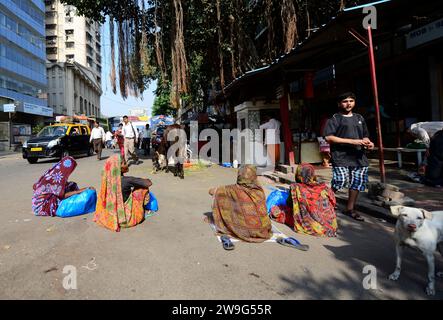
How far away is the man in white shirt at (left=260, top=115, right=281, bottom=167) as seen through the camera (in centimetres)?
989

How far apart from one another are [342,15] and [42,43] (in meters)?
45.8

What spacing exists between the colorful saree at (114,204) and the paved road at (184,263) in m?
0.14

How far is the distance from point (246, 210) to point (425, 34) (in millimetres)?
7756

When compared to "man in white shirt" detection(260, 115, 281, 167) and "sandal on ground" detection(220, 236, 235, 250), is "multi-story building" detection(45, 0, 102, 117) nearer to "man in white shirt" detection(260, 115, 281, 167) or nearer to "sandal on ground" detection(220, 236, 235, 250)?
"man in white shirt" detection(260, 115, 281, 167)

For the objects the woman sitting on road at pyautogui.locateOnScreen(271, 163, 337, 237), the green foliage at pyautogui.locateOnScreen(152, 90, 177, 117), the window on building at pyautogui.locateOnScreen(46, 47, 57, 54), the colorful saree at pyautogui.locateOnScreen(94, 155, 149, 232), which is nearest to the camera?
the woman sitting on road at pyautogui.locateOnScreen(271, 163, 337, 237)

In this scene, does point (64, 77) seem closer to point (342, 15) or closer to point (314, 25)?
point (314, 25)

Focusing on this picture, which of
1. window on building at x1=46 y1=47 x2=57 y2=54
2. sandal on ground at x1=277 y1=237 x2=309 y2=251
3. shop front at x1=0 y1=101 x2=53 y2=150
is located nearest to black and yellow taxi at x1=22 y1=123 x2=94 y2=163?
sandal on ground at x1=277 y1=237 x2=309 y2=251

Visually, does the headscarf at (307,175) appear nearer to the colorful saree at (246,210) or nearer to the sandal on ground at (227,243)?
the colorful saree at (246,210)

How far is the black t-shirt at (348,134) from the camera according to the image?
4637 mm

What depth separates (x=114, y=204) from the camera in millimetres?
4484

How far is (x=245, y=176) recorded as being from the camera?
4062 mm

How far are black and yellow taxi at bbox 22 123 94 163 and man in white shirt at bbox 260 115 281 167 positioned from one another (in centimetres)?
929

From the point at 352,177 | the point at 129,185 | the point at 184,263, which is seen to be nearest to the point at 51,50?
the point at 129,185

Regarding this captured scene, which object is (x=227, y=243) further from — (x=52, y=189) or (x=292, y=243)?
(x=52, y=189)
